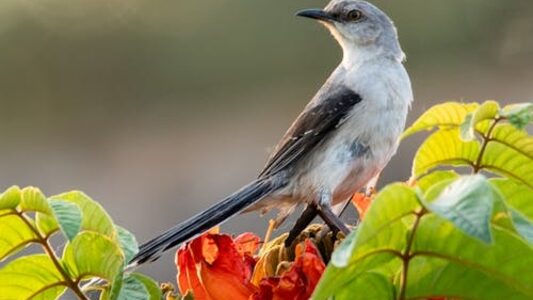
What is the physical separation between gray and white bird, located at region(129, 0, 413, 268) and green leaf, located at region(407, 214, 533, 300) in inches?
46.0

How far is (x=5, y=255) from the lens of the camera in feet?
3.25

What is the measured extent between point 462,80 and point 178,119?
1805 mm

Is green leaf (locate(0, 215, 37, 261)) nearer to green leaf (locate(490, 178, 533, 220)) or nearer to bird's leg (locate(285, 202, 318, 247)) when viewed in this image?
bird's leg (locate(285, 202, 318, 247))

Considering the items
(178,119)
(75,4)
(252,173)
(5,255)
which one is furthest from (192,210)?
(5,255)

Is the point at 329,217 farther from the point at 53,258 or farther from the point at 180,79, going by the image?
the point at 180,79

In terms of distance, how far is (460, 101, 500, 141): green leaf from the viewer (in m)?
0.94

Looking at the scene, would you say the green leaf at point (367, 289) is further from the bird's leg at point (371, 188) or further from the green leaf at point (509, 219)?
the bird's leg at point (371, 188)

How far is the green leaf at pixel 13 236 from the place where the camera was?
0.98m

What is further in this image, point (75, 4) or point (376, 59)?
point (75, 4)

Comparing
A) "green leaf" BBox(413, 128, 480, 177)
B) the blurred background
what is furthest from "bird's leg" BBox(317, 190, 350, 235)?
the blurred background

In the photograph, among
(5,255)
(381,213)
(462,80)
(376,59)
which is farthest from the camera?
(462,80)

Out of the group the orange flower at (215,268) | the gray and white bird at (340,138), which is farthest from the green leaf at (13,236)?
the gray and white bird at (340,138)

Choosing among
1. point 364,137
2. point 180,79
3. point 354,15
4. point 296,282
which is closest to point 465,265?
point 296,282

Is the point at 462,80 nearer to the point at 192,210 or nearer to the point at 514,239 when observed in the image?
the point at 192,210
